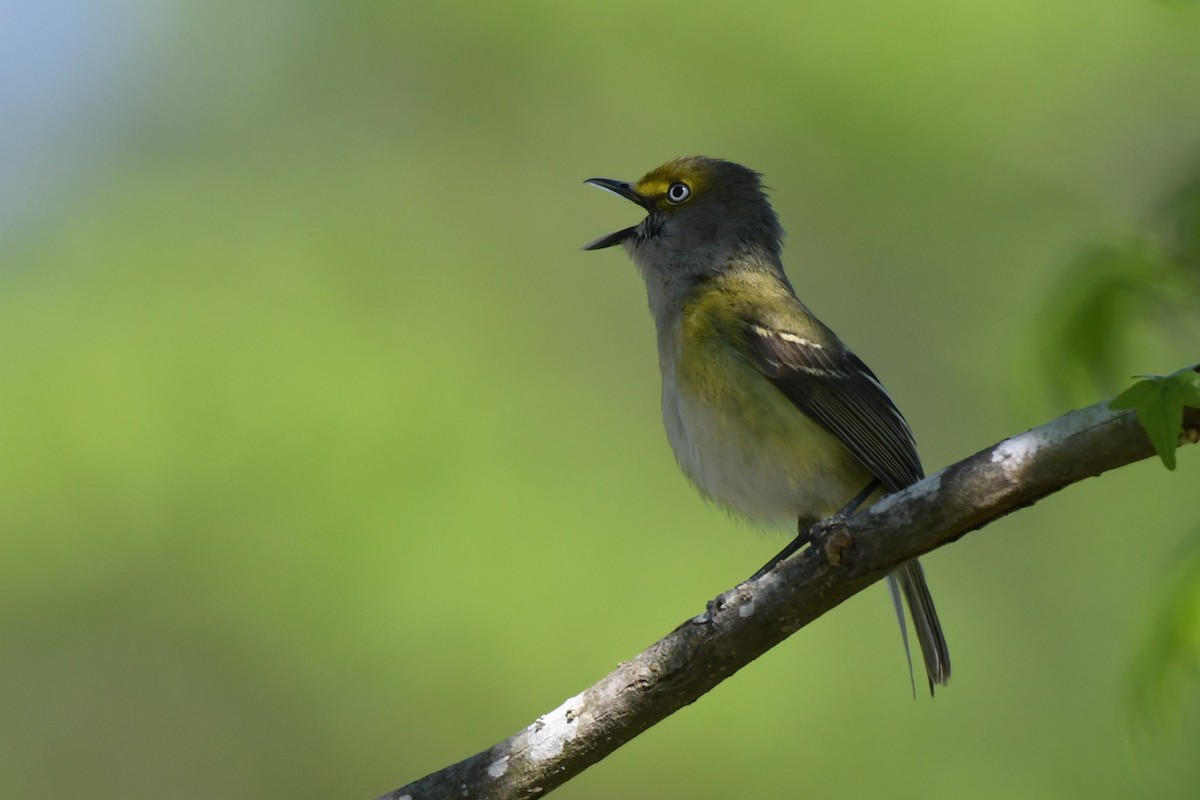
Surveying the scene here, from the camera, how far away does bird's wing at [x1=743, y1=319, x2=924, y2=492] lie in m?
4.62

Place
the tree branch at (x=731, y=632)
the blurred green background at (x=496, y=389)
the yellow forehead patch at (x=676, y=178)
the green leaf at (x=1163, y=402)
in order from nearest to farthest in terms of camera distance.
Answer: the green leaf at (x=1163, y=402) → the tree branch at (x=731, y=632) → the yellow forehead patch at (x=676, y=178) → the blurred green background at (x=496, y=389)

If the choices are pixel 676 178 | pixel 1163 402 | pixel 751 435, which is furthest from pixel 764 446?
pixel 1163 402

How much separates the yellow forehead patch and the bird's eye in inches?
0.7

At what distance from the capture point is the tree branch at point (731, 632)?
2988mm

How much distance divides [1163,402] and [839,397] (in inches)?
107

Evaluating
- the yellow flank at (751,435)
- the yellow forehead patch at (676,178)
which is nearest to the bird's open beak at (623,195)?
the yellow forehead patch at (676,178)

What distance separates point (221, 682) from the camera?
7.75 meters

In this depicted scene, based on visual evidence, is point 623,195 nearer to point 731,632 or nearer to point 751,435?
point 751,435

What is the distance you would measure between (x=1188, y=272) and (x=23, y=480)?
7.35 m

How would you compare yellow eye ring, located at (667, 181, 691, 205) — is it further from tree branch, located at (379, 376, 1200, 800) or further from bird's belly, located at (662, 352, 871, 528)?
tree branch, located at (379, 376, 1200, 800)

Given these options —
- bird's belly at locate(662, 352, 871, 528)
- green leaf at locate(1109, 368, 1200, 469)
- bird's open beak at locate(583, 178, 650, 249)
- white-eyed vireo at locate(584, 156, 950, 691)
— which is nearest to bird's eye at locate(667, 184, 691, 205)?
bird's open beak at locate(583, 178, 650, 249)

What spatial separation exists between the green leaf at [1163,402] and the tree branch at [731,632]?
817 millimetres

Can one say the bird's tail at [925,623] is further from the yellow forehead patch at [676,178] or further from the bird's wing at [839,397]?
the yellow forehead patch at [676,178]

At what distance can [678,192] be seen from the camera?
Answer: 586cm
